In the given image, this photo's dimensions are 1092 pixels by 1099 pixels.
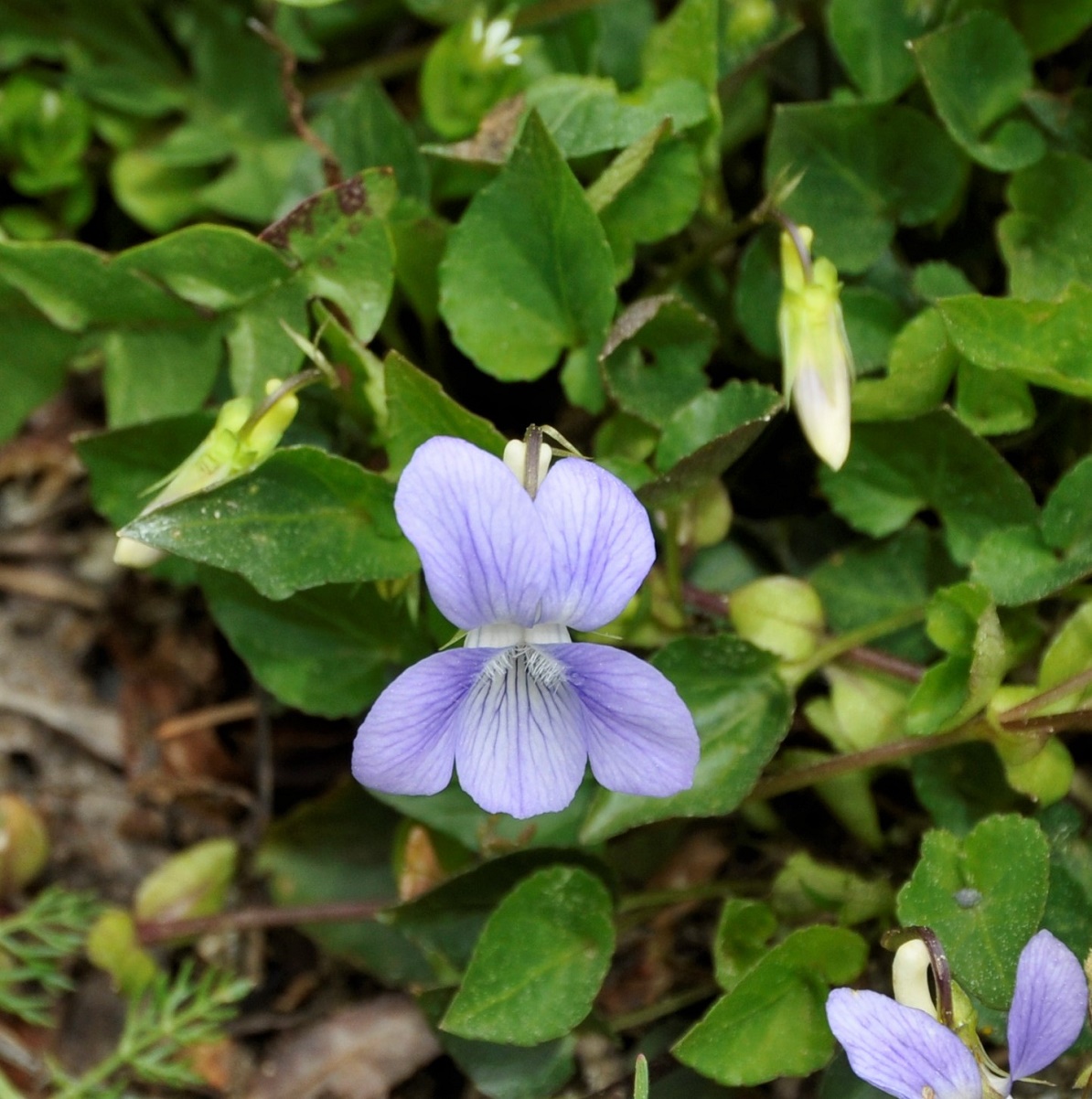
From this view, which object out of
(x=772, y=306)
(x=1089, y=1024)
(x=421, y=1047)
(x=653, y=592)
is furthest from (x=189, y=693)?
(x=1089, y=1024)

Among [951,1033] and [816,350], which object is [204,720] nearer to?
[816,350]

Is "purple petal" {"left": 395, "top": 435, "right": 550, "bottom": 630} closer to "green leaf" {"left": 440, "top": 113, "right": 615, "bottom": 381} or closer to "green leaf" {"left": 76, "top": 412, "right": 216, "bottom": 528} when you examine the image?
"green leaf" {"left": 440, "top": 113, "right": 615, "bottom": 381}

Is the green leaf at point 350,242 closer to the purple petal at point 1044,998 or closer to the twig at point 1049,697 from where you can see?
the twig at point 1049,697

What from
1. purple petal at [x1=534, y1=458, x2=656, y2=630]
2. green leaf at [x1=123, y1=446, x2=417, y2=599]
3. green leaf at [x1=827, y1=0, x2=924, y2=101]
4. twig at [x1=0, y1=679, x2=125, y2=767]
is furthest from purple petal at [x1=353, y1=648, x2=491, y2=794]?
twig at [x1=0, y1=679, x2=125, y2=767]

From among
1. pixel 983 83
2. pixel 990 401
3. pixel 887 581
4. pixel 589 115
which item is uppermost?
pixel 589 115

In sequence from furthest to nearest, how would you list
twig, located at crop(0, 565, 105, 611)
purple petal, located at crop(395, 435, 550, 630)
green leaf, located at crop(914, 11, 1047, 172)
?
twig, located at crop(0, 565, 105, 611), green leaf, located at crop(914, 11, 1047, 172), purple petal, located at crop(395, 435, 550, 630)

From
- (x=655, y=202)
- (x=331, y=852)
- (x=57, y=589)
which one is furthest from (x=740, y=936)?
(x=57, y=589)
